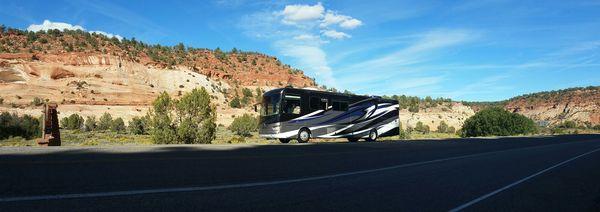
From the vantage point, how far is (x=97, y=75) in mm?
74312

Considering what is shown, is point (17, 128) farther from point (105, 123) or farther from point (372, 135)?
point (372, 135)

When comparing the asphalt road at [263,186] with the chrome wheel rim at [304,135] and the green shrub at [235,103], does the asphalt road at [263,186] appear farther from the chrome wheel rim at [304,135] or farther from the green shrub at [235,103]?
the green shrub at [235,103]

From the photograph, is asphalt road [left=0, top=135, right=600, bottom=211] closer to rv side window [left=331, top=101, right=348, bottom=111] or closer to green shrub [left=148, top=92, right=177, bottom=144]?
rv side window [left=331, top=101, right=348, bottom=111]

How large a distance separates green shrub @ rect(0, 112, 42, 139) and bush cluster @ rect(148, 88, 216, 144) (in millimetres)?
15258

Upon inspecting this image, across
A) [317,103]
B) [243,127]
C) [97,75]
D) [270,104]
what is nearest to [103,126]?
[243,127]

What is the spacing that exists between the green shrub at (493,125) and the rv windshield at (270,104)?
53.9 m

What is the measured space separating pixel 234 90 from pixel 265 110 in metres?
69.4

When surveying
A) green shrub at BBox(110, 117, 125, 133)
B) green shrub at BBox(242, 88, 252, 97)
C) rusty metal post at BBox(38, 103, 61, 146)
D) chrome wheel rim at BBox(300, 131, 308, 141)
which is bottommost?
chrome wheel rim at BBox(300, 131, 308, 141)

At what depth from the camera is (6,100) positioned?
63.0 meters

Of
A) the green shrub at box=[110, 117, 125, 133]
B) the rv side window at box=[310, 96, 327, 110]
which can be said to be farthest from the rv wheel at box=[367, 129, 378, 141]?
the green shrub at box=[110, 117, 125, 133]

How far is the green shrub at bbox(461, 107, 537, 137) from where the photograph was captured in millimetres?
73250

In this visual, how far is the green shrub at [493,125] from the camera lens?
240 feet

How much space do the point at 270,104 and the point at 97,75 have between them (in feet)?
187

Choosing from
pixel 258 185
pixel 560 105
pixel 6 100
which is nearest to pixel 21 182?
pixel 258 185
